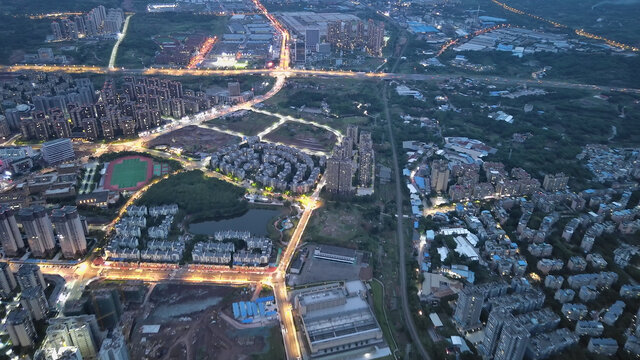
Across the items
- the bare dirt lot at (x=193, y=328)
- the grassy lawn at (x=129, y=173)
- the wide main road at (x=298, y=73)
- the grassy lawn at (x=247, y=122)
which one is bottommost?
the bare dirt lot at (x=193, y=328)

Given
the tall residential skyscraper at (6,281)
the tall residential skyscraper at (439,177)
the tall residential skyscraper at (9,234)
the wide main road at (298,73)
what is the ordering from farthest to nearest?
the wide main road at (298,73), the tall residential skyscraper at (439,177), the tall residential skyscraper at (9,234), the tall residential skyscraper at (6,281)

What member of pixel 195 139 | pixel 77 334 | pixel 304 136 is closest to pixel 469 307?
pixel 77 334

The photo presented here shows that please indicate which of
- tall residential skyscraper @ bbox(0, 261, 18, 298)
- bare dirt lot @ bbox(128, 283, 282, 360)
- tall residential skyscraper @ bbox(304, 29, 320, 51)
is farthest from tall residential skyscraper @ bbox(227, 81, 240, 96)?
tall residential skyscraper @ bbox(0, 261, 18, 298)

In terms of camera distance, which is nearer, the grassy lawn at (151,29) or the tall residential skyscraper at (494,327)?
the tall residential skyscraper at (494,327)

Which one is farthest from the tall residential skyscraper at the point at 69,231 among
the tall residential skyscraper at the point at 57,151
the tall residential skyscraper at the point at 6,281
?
the tall residential skyscraper at the point at 57,151

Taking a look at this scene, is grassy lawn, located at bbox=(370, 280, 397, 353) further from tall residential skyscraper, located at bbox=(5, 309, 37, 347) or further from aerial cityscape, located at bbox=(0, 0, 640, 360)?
tall residential skyscraper, located at bbox=(5, 309, 37, 347)

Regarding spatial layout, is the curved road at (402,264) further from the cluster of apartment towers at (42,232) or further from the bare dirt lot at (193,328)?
the cluster of apartment towers at (42,232)

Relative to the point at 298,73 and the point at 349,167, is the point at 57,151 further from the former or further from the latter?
the point at 298,73

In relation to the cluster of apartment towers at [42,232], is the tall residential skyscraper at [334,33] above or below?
above
